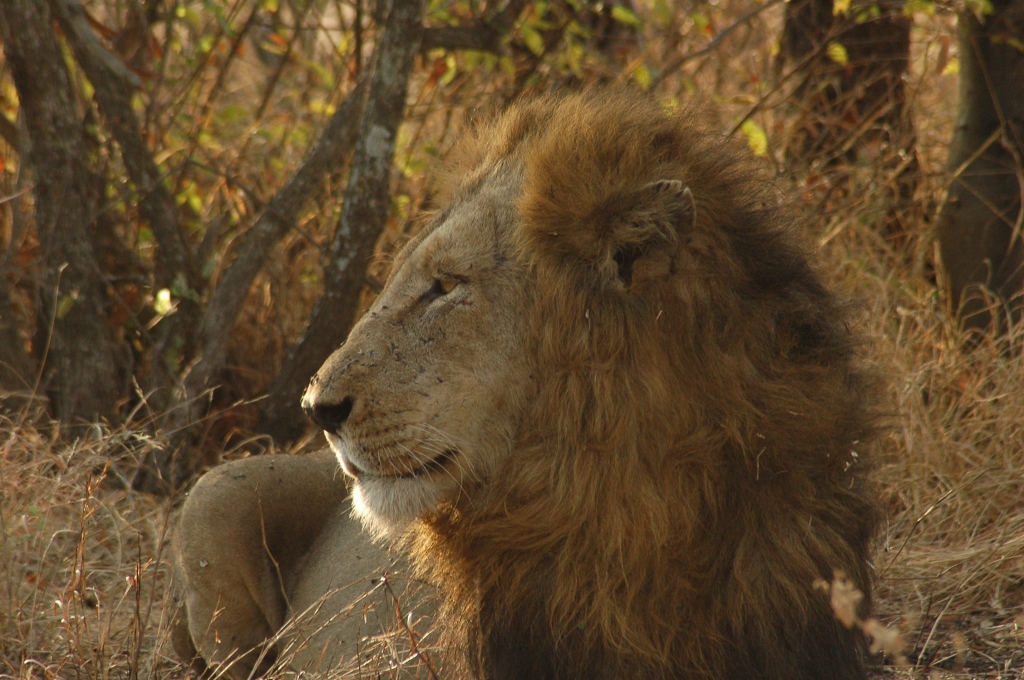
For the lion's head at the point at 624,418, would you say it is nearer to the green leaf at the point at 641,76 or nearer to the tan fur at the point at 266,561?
the tan fur at the point at 266,561

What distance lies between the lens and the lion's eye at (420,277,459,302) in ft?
8.17

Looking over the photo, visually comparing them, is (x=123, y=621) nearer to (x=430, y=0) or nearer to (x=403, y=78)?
(x=403, y=78)

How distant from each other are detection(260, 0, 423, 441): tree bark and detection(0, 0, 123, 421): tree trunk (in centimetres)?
72

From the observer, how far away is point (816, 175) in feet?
18.2

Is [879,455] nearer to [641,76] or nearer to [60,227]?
[641,76]

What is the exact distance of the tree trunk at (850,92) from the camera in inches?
218

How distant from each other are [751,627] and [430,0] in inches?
154

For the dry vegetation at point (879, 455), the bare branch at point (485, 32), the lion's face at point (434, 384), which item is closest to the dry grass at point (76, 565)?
the dry vegetation at point (879, 455)

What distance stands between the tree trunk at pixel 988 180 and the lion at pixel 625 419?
2.37 meters

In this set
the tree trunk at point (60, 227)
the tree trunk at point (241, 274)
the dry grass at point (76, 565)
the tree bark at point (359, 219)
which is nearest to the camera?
the dry grass at point (76, 565)

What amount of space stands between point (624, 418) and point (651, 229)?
15.0 inches

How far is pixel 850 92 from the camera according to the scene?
5.68m

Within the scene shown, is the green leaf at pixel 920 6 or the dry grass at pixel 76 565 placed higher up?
the green leaf at pixel 920 6

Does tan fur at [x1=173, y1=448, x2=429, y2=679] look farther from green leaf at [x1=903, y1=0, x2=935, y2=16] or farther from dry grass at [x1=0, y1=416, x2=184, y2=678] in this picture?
green leaf at [x1=903, y1=0, x2=935, y2=16]
